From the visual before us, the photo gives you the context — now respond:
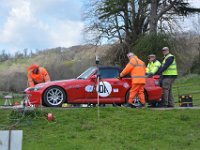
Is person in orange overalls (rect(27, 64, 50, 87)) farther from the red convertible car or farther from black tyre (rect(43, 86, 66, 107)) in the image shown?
black tyre (rect(43, 86, 66, 107))

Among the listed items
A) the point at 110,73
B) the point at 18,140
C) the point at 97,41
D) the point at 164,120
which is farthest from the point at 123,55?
the point at 18,140

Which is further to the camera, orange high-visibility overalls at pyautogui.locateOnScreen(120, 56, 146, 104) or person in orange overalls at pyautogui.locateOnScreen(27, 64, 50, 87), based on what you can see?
person in orange overalls at pyautogui.locateOnScreen(27, 64, 50, 87)

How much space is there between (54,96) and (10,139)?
9.47m

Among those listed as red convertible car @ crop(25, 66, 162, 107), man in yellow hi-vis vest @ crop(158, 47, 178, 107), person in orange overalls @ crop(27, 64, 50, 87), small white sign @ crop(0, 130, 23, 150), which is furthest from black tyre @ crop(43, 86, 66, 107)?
small white sign @ crop(0, 130, 23, 150)

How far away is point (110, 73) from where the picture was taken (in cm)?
1590

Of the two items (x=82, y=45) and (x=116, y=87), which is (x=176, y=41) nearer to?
(x=82, y=45)

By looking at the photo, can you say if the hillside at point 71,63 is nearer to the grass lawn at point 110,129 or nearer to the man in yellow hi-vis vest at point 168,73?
the man in yellow hi-vis vest at point 168,73

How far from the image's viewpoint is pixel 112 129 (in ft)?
35.0

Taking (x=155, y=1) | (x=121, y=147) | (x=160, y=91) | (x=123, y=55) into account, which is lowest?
(x=121, y=147)

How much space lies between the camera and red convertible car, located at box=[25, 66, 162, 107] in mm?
14891

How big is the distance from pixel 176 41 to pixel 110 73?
27702 millimetres

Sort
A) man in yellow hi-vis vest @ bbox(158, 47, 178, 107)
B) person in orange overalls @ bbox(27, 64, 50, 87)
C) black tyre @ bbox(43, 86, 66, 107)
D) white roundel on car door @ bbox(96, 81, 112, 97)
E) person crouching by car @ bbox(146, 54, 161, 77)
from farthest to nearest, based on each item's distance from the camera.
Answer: person in orange overalls @ bbox(27, 64, 50, 87), person crouching by car @ bbox(146, 54, 161, 77), white roundel on car door @ bbox(96, 81, 112, 97), man in yellow hi-vis vest @ bbox(158, 47, 178, 107), black tyre @ bbox(43, 86, 66, 107)

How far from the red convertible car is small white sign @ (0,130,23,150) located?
9.01 m

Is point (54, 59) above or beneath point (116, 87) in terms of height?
above
